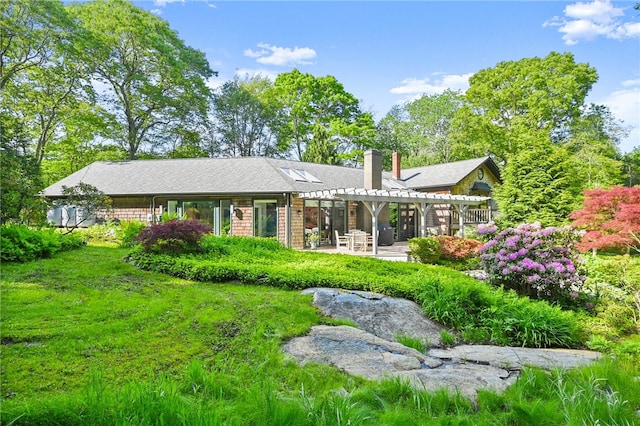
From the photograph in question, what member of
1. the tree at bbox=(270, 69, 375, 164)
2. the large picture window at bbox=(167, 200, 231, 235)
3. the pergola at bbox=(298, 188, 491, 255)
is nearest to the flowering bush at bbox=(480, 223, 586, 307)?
the pergola at bbox=(298, 188, 491, 255)

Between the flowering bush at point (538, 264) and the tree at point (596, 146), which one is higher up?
the tree at point (596, 146)

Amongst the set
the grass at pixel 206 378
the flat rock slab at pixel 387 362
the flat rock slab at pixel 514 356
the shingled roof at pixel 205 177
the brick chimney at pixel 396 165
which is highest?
the brick chimney at pixel 396 165

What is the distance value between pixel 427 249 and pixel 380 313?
6132mm

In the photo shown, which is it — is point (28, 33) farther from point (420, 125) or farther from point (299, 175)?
point (420, 125)

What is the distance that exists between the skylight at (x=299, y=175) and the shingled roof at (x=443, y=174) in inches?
285

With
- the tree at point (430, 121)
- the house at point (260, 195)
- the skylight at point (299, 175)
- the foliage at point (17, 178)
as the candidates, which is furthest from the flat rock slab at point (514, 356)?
the tree at point (430, 121)

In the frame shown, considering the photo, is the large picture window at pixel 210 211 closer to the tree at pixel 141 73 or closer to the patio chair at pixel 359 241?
the patio chair at pixel 359 241

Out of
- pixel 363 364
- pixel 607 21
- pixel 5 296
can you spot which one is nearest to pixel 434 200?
pixel 607 21

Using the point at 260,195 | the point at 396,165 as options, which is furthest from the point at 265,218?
the point at 396,165

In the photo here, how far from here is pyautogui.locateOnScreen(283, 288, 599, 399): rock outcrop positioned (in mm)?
3518

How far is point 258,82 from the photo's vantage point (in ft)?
110

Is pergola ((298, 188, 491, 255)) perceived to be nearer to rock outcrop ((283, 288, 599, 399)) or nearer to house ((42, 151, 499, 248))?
house ((42, 151, 499, 248))

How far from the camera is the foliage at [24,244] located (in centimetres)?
823

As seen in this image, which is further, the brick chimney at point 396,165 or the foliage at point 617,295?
the brick chimney at point 396,165
